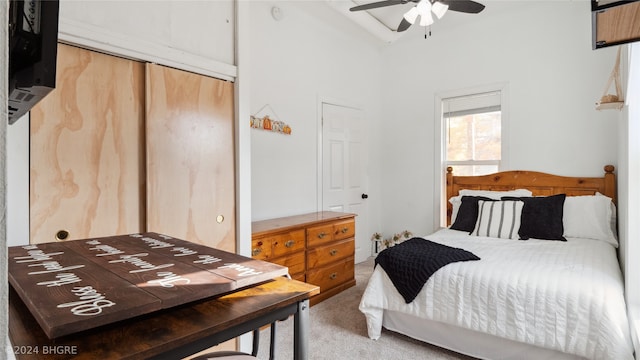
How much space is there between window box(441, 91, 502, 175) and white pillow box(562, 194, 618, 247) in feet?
3.24

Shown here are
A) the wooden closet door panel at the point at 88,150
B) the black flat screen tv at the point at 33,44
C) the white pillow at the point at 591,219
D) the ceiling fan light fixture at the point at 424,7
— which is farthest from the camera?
the white pillow at the point at 591,219

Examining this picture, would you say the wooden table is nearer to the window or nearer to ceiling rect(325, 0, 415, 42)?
ceiling rect(325, 0, 415, 42)

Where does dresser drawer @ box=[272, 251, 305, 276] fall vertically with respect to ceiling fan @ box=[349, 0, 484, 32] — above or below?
below

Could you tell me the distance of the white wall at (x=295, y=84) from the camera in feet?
11.0

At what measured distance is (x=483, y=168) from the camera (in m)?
4.15

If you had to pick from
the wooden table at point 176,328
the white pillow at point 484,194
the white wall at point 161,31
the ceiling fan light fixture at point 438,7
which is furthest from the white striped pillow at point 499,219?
the wooden table at point 176,328

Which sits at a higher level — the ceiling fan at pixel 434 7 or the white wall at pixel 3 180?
the ceiling fan at pixel 434 7

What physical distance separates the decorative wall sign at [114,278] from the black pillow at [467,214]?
301 centimetres

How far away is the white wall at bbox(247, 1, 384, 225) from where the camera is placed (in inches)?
132

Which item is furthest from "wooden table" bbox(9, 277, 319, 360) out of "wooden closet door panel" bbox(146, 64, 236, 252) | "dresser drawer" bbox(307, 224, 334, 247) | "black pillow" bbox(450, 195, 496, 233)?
"black pillow" bbox(450, 195, 496, 233)

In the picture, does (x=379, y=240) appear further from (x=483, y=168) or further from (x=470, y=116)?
(x=470, y=116)

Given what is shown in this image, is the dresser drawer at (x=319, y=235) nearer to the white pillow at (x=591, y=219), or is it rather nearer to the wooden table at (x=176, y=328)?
the white pillow at (x=591, y=219)

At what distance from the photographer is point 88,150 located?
1.67 meters

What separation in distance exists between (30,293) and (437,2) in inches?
114
